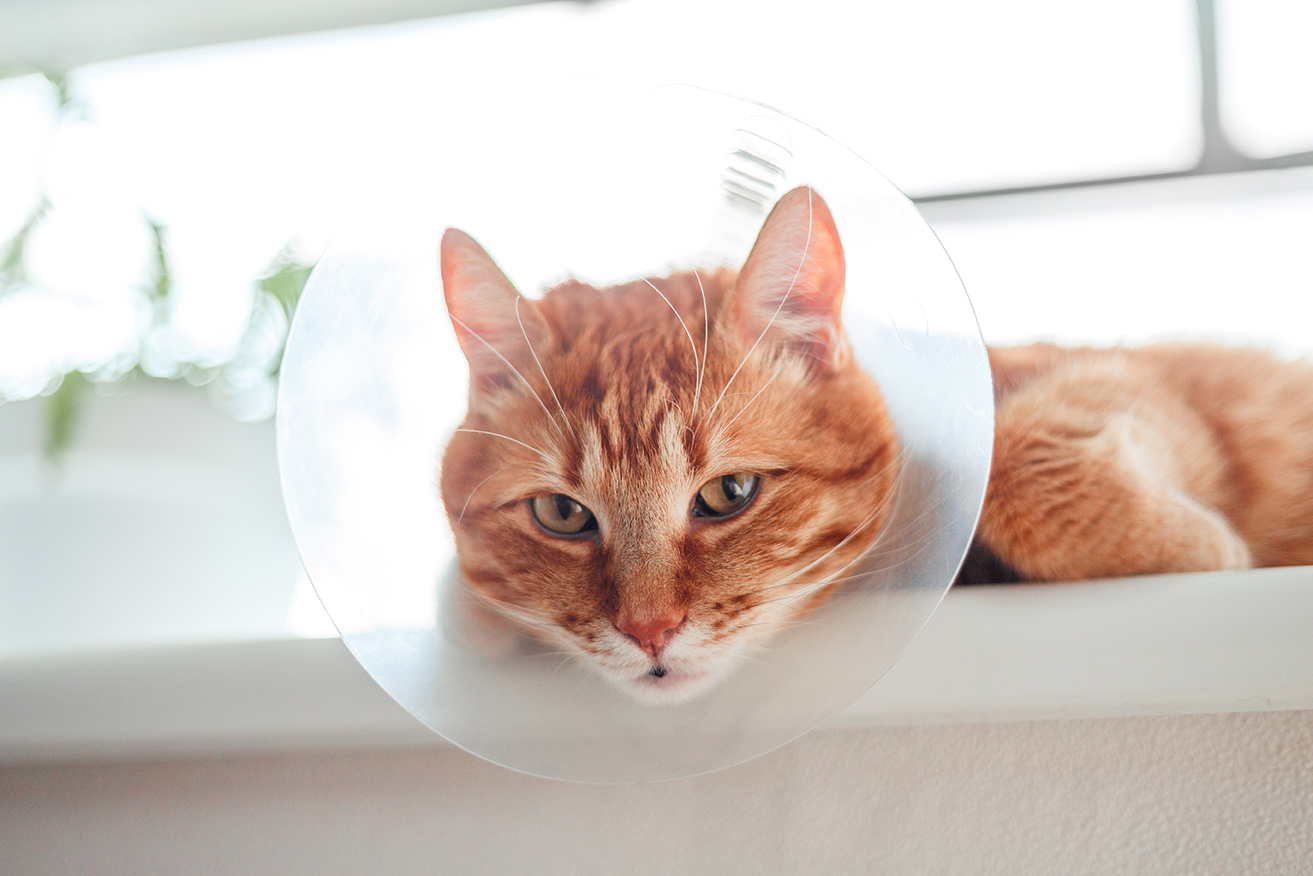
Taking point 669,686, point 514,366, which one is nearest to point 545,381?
point 514,366

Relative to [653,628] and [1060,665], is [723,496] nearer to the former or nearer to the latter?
[653,628]

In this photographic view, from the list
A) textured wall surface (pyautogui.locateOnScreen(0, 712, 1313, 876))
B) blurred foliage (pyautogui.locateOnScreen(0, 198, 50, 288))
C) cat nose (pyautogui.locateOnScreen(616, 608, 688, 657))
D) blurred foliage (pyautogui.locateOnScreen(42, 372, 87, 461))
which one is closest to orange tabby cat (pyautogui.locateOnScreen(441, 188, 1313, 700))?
cat nose (pyautogui.locateOnScreen(616, 608, 688, 657))

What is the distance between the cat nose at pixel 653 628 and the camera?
1.75 ft

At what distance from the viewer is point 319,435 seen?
59 cm

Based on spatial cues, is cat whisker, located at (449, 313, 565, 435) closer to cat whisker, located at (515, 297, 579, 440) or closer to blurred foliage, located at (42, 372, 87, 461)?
cat whisker, located at (515, 297, 579, 440)

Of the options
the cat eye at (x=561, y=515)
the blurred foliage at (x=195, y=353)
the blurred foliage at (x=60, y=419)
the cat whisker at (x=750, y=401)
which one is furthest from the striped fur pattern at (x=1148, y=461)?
the blurred foliage at (x=60, y=419)

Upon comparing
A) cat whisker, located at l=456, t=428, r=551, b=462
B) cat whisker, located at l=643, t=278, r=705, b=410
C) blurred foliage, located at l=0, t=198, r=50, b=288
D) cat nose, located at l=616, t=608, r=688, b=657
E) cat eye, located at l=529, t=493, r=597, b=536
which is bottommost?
cat nose, located at l=616, t=608, r=688, b=657

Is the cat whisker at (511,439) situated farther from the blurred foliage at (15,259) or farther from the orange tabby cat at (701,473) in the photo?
the blurred foliage at (15,259)

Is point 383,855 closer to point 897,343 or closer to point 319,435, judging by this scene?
point 319,435

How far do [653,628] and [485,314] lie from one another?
0.27 metres

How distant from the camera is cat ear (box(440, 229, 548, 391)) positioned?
57cm

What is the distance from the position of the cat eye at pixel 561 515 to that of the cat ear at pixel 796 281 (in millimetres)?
191

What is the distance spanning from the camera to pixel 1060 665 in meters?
0.58

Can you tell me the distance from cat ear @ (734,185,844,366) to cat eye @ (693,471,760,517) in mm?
109
